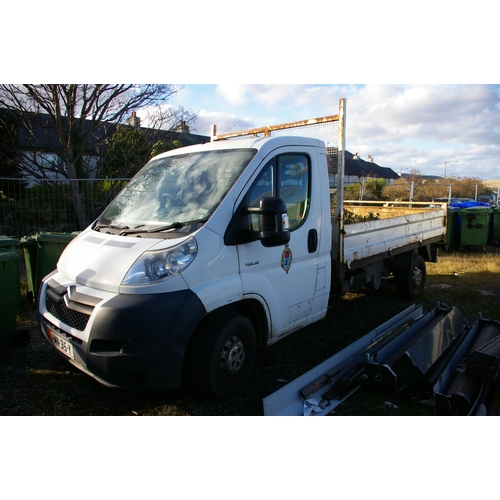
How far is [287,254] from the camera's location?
3627mm

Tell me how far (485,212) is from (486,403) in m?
9.80

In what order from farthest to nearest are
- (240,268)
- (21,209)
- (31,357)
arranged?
1. (21,209)
2. (31,357)
3. (240,268)

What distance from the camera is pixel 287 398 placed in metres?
3.23

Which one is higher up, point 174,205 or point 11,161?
point 11,161

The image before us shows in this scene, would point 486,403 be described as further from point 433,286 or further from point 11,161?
point 11,161

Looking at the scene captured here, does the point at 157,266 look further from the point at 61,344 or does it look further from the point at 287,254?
the point at 287,254

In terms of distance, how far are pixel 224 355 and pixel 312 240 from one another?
1.48m

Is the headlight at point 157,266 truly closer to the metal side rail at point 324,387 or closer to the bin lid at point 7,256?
the metal side rail at point 324,387

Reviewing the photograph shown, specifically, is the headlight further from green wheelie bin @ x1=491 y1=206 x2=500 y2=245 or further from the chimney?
green wheelie bin @ x1=491 y1=206 x2=500 y2=245

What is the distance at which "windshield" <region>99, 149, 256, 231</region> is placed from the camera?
3223 mm

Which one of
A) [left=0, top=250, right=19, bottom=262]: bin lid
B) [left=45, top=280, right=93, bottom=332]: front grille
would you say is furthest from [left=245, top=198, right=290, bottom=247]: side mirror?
[left=0, top=250, right=19, bottom=262]: bin lid

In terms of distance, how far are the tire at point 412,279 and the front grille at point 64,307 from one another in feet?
16.3

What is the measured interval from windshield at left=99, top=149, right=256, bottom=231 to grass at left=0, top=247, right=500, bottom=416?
1.47m

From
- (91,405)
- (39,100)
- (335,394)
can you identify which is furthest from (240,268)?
(39,100)
